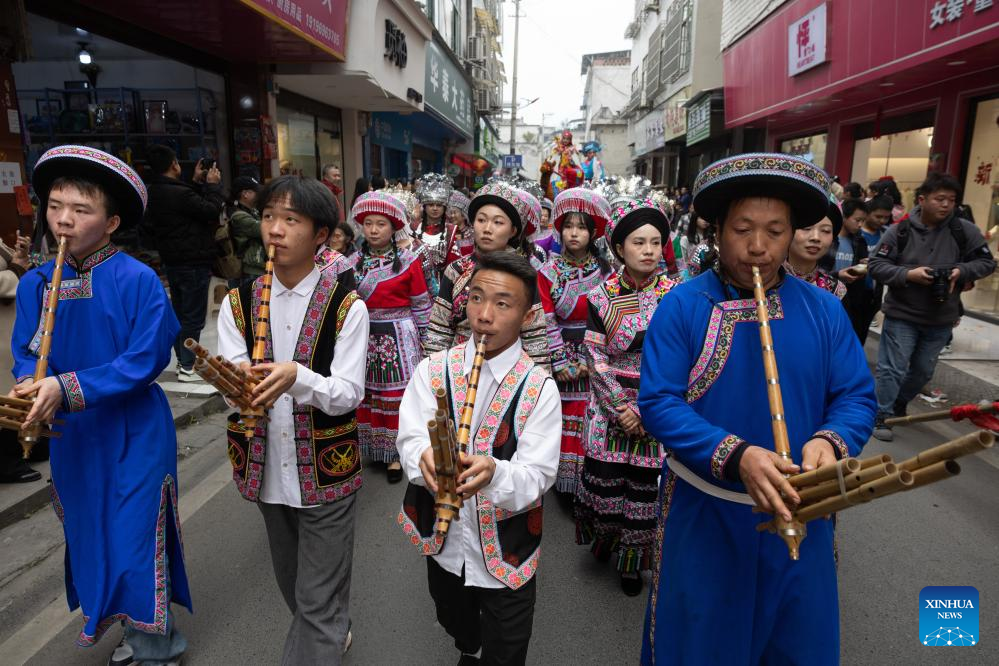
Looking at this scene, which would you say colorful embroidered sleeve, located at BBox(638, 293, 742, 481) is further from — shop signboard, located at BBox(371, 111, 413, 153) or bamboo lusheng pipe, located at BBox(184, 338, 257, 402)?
shop signboard, located at BBox(371, 111, 413, 153)

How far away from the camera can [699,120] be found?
19.5 m

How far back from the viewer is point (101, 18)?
6.65m

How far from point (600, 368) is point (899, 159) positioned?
11.0 meters

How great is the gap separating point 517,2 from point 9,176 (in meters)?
33.3

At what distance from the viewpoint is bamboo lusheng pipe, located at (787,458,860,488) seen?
51.0 inches

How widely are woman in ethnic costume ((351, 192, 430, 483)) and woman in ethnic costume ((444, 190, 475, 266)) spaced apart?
1.81 ft

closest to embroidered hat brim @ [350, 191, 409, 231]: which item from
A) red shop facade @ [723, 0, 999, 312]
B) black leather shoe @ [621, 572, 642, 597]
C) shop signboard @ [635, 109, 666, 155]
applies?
black leather shoe @ [621, 572, 642, 597]

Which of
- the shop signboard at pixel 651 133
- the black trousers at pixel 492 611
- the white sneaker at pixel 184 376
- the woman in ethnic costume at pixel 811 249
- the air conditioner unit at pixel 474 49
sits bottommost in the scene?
the white sneaker at pixel 184 376

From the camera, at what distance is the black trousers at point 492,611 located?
6.77ft

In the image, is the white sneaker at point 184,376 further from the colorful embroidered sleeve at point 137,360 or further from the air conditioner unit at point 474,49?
the air conditioner unit at point 474,49

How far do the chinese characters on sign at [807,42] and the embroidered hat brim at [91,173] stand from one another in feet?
38.4

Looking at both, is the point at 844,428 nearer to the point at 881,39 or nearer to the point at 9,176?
the point at 9,176

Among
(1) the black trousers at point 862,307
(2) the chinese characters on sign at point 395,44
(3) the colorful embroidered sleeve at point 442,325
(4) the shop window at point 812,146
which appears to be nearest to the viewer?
(3) the colorful embroidered sleeve at point 442,325

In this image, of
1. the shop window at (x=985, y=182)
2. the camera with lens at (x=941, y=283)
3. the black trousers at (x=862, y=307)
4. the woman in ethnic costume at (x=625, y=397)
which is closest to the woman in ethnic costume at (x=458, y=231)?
the woman in ethnic costume at (x=625, y=397)
